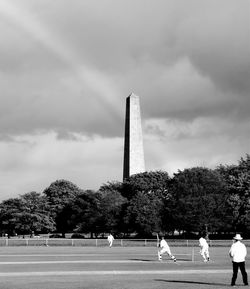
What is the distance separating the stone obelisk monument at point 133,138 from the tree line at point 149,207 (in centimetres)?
281

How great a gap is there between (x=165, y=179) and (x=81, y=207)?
59.4 feet

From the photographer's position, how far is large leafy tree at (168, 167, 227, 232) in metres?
70.7

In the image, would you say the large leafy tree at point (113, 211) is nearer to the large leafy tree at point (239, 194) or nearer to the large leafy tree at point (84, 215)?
the large leafy tree at point (84, 215)

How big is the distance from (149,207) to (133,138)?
17959mm

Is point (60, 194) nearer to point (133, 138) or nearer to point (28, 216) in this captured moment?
point (28, 216)

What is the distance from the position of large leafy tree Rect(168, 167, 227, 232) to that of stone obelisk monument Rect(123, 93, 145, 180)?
802 inches

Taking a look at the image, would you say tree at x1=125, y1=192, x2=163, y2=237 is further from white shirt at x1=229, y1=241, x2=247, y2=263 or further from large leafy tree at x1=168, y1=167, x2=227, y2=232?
white shirt at x1=229, y1=241, x2=247, y2=263

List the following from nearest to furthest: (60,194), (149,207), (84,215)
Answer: (149,207), (84,215), (60,194)

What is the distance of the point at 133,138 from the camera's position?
9556 cm

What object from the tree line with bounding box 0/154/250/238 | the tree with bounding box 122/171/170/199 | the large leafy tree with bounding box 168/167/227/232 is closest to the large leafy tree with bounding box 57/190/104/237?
the tree line with bounding box 0/154/250/238

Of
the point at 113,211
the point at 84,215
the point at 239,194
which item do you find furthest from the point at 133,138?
the point at 239,194

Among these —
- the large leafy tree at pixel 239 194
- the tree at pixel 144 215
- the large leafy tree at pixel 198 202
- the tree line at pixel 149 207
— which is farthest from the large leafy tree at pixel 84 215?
the large leafy tree at pixel 239 194

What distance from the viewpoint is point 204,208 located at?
7088 cm

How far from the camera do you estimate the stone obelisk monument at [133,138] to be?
93.2m
